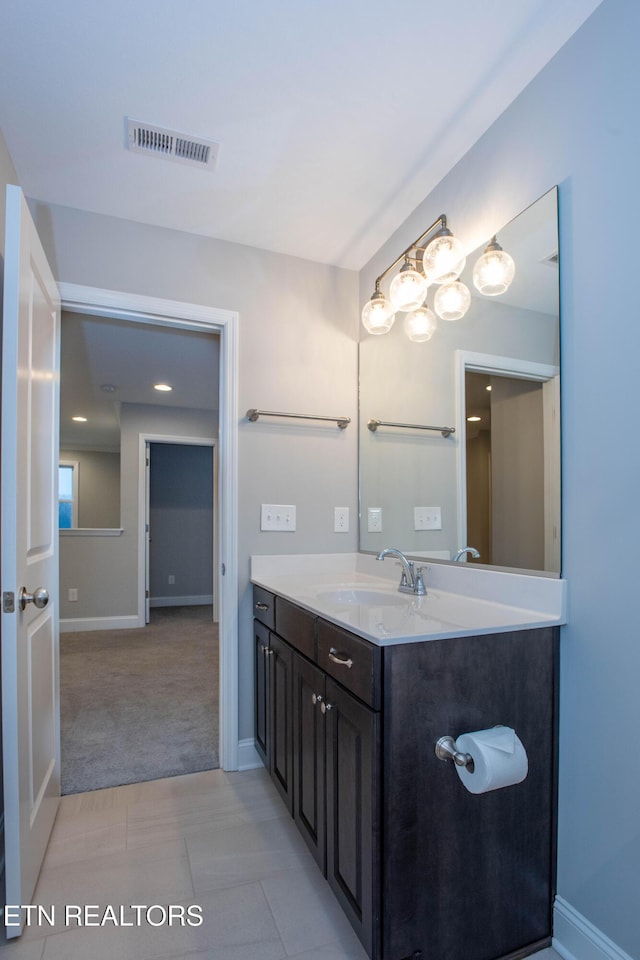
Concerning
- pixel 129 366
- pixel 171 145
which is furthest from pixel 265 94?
pixel 129 366

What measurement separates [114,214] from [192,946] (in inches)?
102

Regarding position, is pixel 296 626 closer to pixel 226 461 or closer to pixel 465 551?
pixel 465 551

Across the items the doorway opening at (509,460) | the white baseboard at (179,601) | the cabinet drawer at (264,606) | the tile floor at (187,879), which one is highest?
the doorway opening at (509,460)

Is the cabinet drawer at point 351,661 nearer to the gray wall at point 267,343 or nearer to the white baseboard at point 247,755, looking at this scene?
the gray wall at point 267,343

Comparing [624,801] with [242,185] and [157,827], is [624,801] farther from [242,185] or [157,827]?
[242,185]

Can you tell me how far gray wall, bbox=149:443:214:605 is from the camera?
22.6 feet

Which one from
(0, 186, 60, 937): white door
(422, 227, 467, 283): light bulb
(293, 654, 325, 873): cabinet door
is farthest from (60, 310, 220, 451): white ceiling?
(293, 654, 325, 873): cabinet door

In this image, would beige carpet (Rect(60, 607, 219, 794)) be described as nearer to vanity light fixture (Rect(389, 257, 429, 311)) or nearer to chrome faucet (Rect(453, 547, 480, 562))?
chrome faucet (Rect(453, 547, 480, 562))

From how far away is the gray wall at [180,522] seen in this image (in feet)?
22.6

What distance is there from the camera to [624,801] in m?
1.19

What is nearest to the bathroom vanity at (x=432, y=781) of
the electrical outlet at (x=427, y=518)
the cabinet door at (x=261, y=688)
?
the electrical outlet at (x=427, y=518)

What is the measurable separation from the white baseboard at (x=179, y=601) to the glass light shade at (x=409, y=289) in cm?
585

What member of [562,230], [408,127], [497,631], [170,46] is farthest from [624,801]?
[170,46]

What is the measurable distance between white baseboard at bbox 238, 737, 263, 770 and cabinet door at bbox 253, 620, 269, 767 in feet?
0.21
